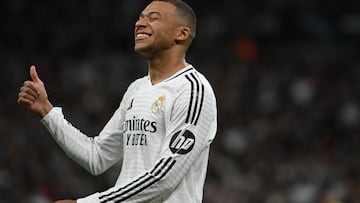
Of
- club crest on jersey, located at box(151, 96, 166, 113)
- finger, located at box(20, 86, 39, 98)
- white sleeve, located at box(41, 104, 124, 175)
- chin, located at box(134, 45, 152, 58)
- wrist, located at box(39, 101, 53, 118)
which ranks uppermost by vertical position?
chin, located at box(134, 45, 152, 58)

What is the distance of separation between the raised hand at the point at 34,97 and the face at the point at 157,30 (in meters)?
0.53

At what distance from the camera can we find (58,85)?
50.7 feet

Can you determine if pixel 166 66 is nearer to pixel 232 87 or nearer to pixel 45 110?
pixel 45 110

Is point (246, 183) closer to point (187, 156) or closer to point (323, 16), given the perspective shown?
point (323, 16)

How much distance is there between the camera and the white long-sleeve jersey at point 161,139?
16.6ft

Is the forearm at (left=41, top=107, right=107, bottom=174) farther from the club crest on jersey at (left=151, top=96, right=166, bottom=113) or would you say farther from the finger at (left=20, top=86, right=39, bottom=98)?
the club crest on jersey at (left=151, top=96, right=166, bottom=113)

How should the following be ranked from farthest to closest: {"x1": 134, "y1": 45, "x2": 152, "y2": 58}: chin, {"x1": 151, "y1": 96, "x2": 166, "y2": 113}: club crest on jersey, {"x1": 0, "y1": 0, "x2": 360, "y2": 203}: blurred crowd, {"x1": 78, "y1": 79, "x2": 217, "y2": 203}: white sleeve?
{"x1": 0, "y1": 0, "x2": 360, "y2": 203}: blurred crowd → {"x1": 134, "y1": 45, "x2": 152, "y2": 58}: chin → {"x1": 151, "y1": 96, "x2": 166, "y2": 113}: club crest on jersey → {"x1": 78, "y1": 79, "x2": 217, "y2": 203}: white sleeve

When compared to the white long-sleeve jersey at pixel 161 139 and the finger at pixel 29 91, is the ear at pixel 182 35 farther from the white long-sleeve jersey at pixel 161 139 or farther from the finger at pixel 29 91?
the finger at pixel 29 91

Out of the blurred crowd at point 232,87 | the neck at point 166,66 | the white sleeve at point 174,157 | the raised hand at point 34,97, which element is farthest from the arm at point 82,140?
the blurred crowd at point 232,87

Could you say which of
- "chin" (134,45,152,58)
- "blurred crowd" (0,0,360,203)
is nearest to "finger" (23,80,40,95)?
"chin" (134,45,152,58)

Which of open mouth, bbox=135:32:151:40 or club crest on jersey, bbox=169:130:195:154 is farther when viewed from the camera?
open mouth, bbox=135:32:151:40

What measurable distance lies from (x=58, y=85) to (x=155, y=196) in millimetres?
10492

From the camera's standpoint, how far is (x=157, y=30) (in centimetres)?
543

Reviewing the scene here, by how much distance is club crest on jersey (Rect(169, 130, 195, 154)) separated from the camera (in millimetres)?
5082
